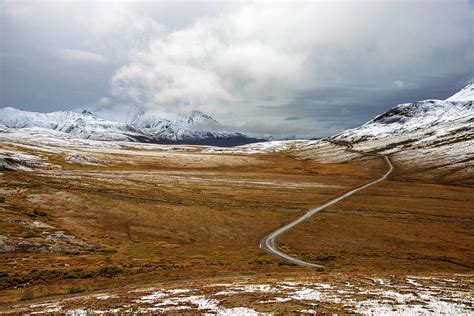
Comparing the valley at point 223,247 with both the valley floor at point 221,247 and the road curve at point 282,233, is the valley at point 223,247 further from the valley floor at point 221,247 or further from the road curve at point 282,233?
the road curve at point 282,233

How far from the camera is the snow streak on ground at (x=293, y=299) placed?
2444cm

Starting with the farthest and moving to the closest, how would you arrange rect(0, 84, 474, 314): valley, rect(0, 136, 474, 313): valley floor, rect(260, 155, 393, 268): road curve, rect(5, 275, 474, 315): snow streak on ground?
rect(260, 155, 393, 268): road curve, rect(0, 136, 474, 313): valley floor, rect(0, 84, 474, 314): valley, rect(5, 275, 474, 315): snow streak on ground

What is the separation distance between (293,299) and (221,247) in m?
35.8

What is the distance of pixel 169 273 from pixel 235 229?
1201 inches

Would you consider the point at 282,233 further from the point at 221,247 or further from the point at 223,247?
the point at 221,247

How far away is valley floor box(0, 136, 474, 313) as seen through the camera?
95.3 feet

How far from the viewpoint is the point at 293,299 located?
89.0ft

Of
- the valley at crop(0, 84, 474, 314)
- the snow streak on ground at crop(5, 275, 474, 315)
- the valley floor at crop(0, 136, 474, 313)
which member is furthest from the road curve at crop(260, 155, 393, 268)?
the snow streak on ground at crop(5, 275, 474, 315)

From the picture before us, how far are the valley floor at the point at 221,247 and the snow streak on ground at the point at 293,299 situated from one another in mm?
155

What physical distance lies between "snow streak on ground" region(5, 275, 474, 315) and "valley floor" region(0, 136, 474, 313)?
0.16 m

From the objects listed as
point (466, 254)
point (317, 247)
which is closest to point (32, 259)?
point (317, 247)

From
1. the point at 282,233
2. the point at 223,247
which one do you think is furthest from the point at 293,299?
the point at 282,233

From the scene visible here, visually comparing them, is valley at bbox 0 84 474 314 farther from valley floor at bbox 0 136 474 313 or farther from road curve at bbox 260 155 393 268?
road curve at bbox 260 155 393 268

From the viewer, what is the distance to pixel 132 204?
87188 millimetres
